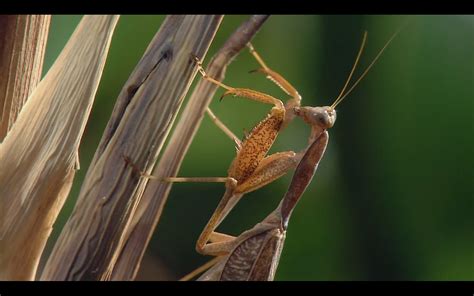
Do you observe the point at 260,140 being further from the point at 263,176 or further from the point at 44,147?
the point at 44,147

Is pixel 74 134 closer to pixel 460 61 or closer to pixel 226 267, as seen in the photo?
pixel 226 267

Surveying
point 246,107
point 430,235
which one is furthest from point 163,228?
point 430,235

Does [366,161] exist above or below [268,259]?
above

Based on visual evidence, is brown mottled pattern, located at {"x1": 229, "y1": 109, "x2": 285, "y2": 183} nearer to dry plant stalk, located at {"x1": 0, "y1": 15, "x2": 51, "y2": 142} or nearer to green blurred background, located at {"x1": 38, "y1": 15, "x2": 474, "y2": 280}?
dry plant stalk, located at {"x1": 0, "y1": 15, "x2": 51, "y2": 142}

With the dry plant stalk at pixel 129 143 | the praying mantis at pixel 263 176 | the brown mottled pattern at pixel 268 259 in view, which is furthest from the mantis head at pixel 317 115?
the dry plant stalk at pixel 129 143

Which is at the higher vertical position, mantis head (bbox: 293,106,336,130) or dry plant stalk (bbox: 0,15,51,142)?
mantis head (bbox: 293,106,336,130)

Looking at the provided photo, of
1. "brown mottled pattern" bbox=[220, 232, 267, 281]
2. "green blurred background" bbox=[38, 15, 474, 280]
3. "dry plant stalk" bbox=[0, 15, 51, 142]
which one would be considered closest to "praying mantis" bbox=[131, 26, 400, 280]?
"brown mottled pattern" bbox=[220, 232, 267, 281]

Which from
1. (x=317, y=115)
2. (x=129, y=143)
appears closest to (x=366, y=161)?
(x=317, y=115)
